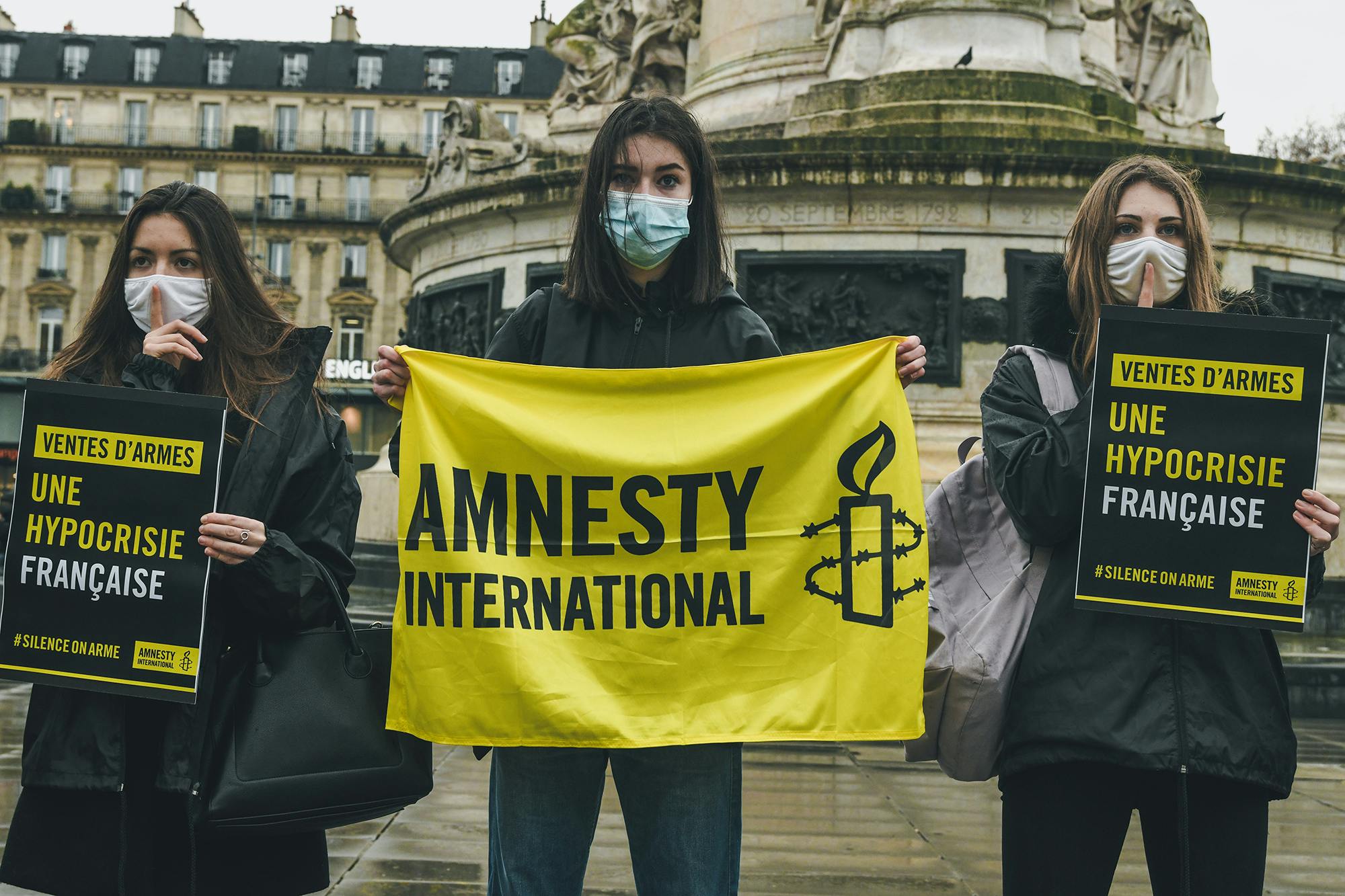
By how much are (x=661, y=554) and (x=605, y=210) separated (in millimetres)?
841

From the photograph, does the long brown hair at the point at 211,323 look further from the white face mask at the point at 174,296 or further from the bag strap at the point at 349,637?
the bag strap at the point at 349,637

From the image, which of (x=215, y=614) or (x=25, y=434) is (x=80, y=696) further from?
(x=25, y=434)

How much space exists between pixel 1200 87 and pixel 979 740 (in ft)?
52.6

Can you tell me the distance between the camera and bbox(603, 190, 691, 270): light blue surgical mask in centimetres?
367

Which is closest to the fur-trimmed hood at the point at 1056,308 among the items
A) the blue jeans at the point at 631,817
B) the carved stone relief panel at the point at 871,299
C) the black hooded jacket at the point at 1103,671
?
the black hooded jacket at the point at 1103,671

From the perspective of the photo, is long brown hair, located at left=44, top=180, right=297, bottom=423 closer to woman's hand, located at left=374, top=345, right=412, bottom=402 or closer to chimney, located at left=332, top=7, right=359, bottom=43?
woman's hand, located at left=374, top=345, right=412, bottom=402

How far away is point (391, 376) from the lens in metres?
3.86

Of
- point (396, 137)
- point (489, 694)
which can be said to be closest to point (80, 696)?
point (489, 694)

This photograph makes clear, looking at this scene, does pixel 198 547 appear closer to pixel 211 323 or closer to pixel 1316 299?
pixel 211 323

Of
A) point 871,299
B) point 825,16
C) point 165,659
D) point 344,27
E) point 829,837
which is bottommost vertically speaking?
point 829,837

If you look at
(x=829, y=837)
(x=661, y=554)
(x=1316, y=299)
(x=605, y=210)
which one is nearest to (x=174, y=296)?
(x=605, y=210)

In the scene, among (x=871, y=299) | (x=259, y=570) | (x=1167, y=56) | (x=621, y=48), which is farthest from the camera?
(x=621, y=48)

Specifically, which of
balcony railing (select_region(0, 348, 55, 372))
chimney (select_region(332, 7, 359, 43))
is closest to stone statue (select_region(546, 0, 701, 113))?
balcony railing (select_region(0, 348, 55, 372))

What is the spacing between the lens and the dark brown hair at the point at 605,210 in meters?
3.71
